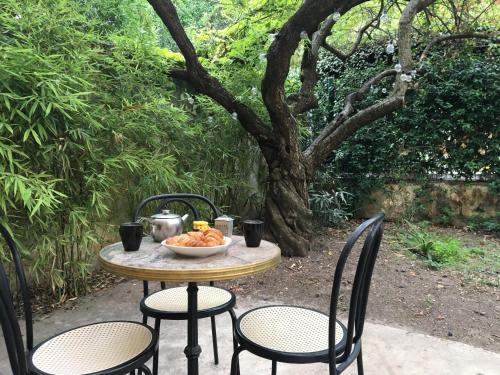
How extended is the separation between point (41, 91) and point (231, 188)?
91.1 inches

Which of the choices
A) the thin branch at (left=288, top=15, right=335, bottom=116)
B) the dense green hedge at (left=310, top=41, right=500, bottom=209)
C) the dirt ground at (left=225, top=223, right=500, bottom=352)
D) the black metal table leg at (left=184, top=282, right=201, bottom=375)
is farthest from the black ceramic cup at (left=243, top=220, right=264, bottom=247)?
the dense green hedge at (left=310, top=41, right=500, bottom=209)

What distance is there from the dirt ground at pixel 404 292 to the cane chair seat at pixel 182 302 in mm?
1050

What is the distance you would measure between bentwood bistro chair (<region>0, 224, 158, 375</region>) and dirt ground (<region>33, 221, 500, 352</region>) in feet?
4.46

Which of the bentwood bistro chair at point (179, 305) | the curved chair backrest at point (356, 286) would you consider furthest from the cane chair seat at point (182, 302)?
the curved chair backrest at point (356, 286)

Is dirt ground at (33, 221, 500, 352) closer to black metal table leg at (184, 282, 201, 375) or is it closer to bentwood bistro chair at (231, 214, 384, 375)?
bentwood bistro chair at (231, 214, 384, 375)

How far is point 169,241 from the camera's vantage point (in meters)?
1.24

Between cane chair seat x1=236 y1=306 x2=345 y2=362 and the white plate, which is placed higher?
the white plate

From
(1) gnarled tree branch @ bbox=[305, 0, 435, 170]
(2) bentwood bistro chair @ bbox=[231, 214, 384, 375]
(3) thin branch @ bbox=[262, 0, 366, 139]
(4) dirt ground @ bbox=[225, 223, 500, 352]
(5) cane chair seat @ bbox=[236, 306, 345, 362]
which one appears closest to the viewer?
(2) bentwood bistro chair @ bbox=[231, 214, 384, 375]

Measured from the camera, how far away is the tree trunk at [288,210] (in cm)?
337

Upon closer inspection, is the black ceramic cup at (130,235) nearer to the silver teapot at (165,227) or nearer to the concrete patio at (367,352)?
the silver teapot at (165,227)

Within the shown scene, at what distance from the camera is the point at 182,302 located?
1551 mm

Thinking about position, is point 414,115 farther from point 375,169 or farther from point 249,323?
point 249,323

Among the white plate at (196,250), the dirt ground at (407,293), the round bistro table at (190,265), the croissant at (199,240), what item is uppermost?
the croissant at (199,240)

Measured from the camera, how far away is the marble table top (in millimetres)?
1040
